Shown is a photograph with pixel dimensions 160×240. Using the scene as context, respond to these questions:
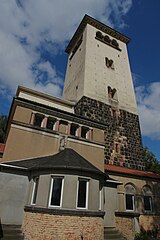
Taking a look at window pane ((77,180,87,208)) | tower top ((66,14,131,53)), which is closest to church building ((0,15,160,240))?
window pane ((77,180,87,208))

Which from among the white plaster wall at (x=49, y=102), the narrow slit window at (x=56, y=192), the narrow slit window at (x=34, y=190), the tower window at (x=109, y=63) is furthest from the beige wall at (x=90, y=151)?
the tower window at (x=109, y=63)

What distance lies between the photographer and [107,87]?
24062mm

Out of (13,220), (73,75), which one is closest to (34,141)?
(13,220)

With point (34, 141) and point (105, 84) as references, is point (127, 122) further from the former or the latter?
point (34, 141)

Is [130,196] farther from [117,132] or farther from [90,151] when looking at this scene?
[117,132]

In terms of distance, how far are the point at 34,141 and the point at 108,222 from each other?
7641 mm

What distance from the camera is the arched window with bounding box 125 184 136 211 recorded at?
15.5 meters

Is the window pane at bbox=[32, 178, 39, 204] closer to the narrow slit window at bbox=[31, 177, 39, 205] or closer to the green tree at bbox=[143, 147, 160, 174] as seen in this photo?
the narrow slit window at bbox=[31, 177, 39, 205]

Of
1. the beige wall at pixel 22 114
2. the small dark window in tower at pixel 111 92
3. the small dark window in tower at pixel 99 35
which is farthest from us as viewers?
the small dark window in tower at pixel 99 35

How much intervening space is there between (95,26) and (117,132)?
60.0 feet

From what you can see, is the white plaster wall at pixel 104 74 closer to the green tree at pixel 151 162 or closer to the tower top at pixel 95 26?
the tower top at pixel 95 26

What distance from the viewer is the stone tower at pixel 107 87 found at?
20.4 metres

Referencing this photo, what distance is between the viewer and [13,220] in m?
9.97

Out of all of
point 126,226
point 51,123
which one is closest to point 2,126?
point 51,123
